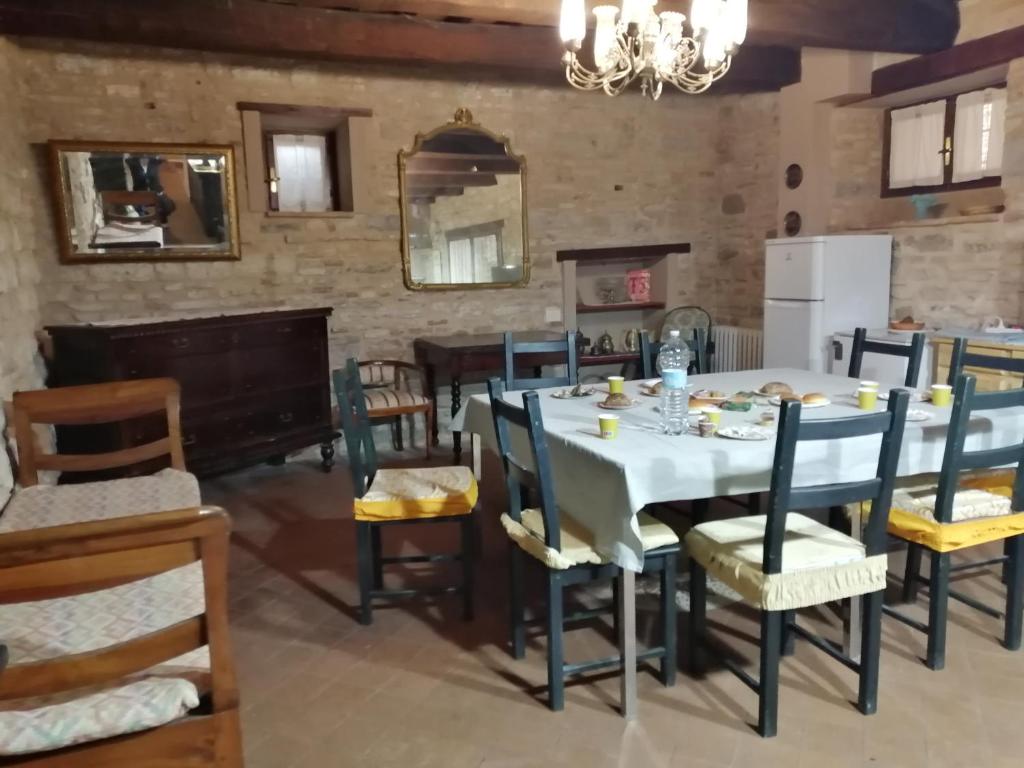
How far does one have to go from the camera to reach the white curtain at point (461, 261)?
6.07m

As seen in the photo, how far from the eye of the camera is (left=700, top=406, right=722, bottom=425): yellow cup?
2.64 m

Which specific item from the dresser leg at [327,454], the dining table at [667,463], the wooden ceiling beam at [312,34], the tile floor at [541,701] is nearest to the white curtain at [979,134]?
the wooden ceiling beam at [312,34]

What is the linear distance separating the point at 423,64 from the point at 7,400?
12.0 feet

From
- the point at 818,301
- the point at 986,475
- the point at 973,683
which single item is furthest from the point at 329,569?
the point at 818,301

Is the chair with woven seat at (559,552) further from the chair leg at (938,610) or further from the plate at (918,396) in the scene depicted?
the plate at (918,396)

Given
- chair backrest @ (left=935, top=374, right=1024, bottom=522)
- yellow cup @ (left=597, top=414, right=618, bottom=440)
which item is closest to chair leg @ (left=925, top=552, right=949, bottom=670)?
chair backrest @ (left=935, top=374, right=1024, bottom=522)

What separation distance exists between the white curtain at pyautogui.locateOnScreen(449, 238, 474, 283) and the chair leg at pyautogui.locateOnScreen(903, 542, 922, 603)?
4.02 m

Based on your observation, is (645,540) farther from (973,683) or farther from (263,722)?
(263,722)

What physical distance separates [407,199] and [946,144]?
391 cm

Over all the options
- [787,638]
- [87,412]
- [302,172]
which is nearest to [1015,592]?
[787,638]

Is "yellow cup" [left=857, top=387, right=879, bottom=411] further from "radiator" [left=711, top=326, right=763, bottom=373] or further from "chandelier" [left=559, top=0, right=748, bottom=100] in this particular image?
"radiator" [left=711, top=326, right=763, bottom=373]

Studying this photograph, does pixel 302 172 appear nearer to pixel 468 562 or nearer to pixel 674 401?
pixel 468 562

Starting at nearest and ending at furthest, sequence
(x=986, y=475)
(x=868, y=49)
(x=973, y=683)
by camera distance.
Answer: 1. (x=973, y=683)
2. (x=986, y=475)
3. (x=868, y=49)

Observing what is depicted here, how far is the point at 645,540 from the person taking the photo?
93.4 inches
